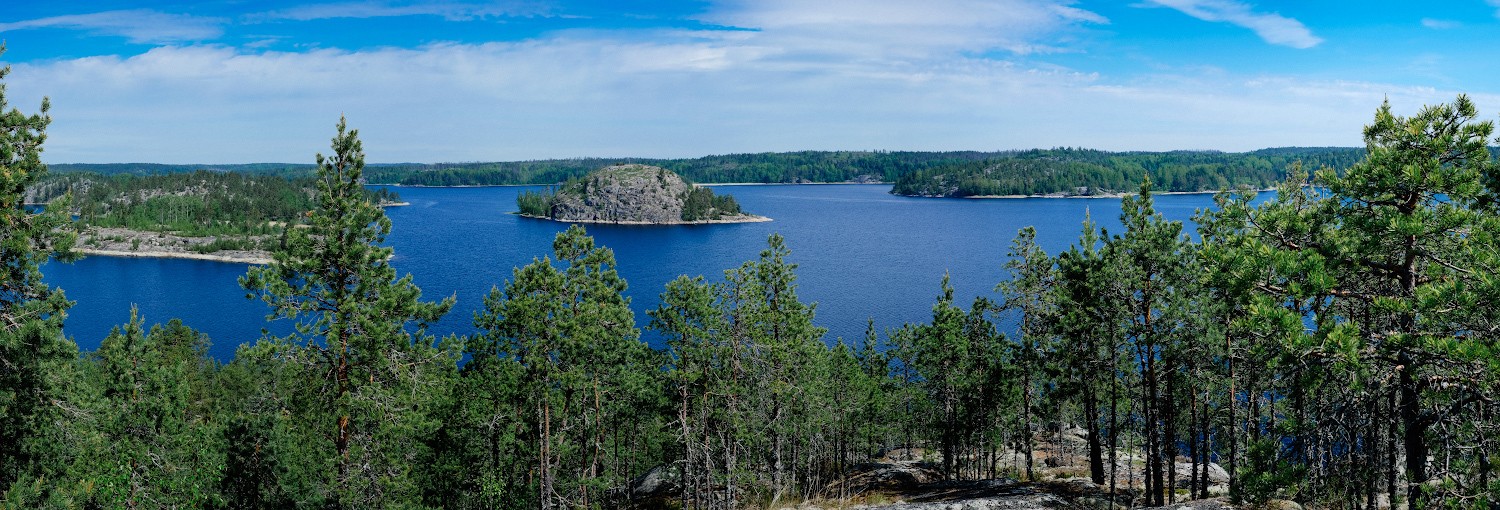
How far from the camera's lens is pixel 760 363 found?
32.6 meters

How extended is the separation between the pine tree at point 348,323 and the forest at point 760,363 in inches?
2.9

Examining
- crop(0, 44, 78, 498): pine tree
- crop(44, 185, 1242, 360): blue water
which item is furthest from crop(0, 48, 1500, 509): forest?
crop(44, 185, 1242, 360): blue water

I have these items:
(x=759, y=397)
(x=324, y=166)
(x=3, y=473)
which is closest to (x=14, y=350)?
(x=3, y=473)

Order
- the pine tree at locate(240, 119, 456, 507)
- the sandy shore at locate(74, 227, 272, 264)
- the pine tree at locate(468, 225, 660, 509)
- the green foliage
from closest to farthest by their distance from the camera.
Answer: the pine tree at locate(240, 119, 456, 507) → the green foliage → the pine tree at locate(468, 225, 660, 509) → the sandy shore at locate(74, 227, 272, 264)

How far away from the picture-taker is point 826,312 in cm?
9556

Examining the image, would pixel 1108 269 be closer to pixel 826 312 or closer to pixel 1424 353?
pixel 1424 353

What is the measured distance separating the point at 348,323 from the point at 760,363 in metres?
16.6

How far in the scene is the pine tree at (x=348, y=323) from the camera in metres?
19.7

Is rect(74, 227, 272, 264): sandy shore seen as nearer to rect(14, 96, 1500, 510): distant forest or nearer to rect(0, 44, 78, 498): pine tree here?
rect(14, 96, 1500, 510): distant forest

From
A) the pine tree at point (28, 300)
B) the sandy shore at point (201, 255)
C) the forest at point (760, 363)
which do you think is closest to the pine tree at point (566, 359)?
the forest at point (760, 363)

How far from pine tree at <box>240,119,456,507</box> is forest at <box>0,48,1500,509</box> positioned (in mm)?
73

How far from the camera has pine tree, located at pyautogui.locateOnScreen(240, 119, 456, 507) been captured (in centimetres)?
1972

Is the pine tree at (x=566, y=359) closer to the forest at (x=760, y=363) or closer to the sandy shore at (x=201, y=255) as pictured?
the forest at (x=760, y=363)

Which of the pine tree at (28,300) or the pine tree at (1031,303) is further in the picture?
the pine tree at (1031,303)
